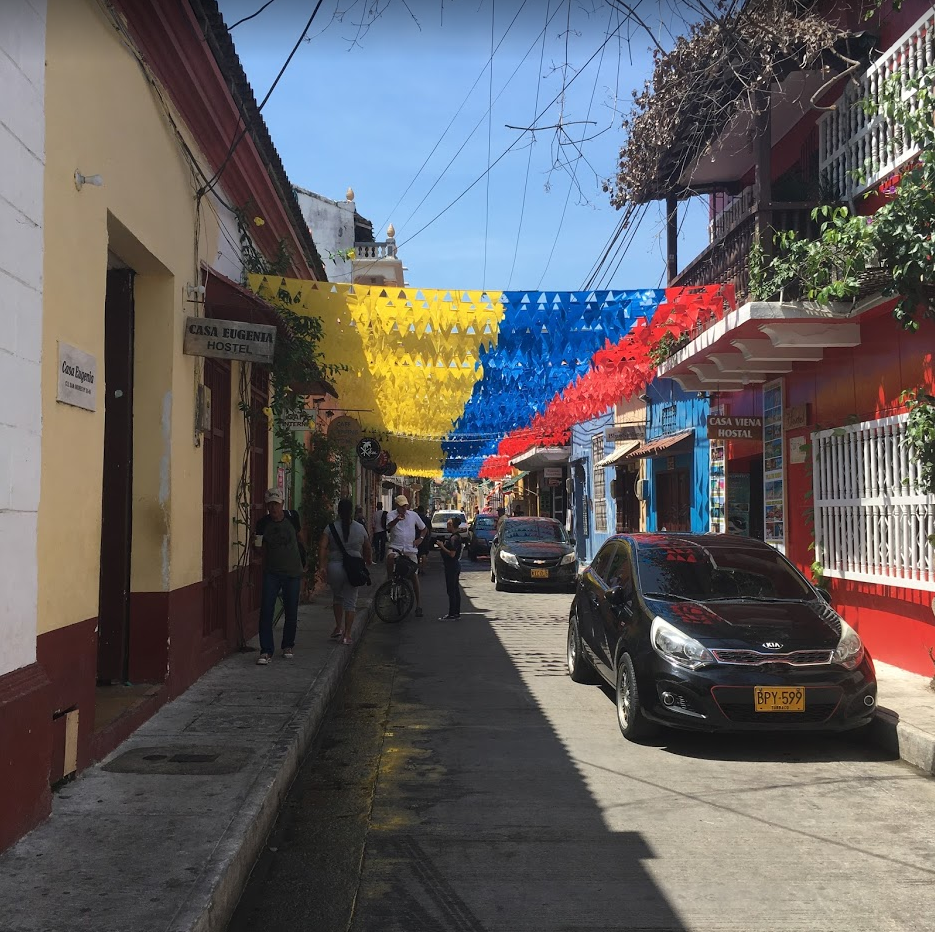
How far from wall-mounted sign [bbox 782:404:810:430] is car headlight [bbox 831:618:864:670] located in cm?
473

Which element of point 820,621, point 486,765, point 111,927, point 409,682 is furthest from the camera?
point 409,682

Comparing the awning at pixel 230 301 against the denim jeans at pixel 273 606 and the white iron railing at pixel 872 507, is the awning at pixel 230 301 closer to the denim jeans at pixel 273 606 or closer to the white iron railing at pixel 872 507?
the denim jeans at pixel 273 606

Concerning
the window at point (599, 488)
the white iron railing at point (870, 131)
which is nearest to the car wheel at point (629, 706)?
the white iron railing at point (870, 131)

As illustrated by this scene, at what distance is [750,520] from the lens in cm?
Result: 1523

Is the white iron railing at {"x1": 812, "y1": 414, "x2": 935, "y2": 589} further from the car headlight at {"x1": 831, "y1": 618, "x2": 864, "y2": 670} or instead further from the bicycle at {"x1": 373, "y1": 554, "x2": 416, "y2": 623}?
the bicycle at {"x1": 373, "y1": 554, "x2": 416, "y2": 623}

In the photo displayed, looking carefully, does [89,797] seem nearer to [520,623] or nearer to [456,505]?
[520,623]

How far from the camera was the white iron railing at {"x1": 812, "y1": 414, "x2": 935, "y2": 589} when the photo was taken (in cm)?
892

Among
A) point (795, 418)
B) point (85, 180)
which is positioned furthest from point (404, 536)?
point (85, 180)

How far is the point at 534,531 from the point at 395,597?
7379mm

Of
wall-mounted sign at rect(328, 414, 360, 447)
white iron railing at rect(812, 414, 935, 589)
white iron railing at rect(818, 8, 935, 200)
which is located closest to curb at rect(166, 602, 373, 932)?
white iron railing at rect(812, 414, 935, 589)

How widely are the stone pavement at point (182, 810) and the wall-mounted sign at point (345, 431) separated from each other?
9.14 m

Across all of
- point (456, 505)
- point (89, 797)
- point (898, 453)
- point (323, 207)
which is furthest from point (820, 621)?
point (456, 505)

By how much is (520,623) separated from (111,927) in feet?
37.3

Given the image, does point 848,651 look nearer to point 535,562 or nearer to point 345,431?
point 345,431
